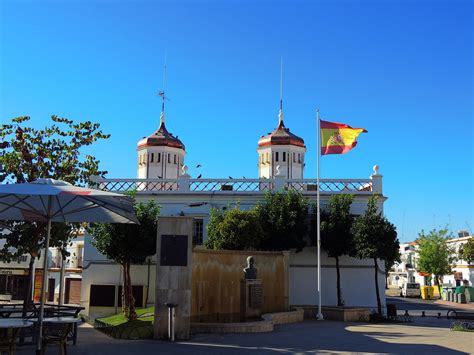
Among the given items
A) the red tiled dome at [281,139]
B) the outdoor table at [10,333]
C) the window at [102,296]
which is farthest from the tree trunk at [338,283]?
the red tiled dome at [281,139]

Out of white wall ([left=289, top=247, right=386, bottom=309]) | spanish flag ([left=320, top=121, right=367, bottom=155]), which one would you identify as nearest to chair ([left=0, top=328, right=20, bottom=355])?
spanish flag ([left=320, top=121, right=367, bottom=155])

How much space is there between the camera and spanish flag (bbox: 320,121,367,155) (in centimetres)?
2269

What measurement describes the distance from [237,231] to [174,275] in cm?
936

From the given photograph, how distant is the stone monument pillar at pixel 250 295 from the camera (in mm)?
17406

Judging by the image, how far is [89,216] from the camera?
11.5 m

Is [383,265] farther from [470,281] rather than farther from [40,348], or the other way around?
[470,281]

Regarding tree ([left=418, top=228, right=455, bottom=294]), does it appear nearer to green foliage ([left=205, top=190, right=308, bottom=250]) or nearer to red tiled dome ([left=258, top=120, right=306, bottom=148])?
red tiled dome ([left=258, top=120, right=306, bottom=148])

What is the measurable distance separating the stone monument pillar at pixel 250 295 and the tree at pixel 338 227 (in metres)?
7.64

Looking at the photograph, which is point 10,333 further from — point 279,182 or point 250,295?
point 279,182

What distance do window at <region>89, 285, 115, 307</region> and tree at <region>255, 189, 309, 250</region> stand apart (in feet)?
27.0

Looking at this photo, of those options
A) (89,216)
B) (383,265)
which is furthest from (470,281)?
(89,216)

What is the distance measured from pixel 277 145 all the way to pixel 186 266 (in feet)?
104

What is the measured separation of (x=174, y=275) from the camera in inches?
550

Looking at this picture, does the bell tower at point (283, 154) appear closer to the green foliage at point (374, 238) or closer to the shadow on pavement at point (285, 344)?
the green foliage at point (374, 238)
